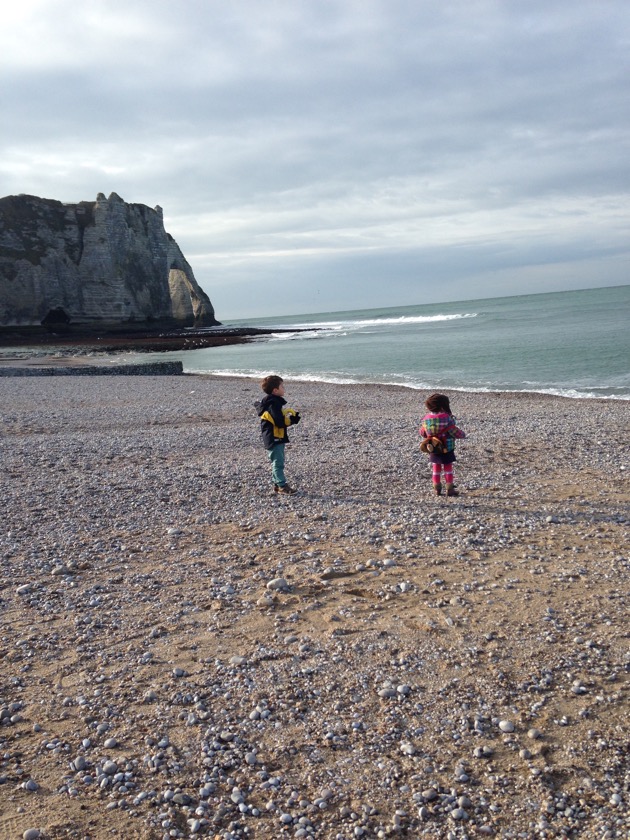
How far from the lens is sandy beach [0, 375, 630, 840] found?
326cm

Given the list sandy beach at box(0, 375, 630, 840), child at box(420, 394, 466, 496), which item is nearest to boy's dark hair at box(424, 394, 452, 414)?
child at box(420, 394, 466, 496)

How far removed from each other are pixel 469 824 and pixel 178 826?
1.48 m

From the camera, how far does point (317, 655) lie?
15.3ft

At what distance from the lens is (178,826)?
3146 mm

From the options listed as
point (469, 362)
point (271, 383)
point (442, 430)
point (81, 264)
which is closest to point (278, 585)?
point (442, 430)

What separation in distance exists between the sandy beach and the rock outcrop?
2690 inches

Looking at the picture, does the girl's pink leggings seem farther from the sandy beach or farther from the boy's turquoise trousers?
the boy's turquoise trousers

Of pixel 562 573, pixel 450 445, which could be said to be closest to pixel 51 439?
pixel 450 445

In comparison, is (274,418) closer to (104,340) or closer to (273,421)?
(273,421)

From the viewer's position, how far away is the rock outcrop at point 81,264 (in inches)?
2776

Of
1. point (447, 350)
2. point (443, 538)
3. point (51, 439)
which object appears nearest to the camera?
point (443, 538)

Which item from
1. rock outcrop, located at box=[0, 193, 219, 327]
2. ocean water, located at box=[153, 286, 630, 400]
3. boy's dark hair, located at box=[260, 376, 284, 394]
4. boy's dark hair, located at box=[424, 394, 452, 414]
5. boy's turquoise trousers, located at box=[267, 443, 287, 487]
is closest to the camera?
boy's dark hair, located at box=[424, 394, 452, 414]

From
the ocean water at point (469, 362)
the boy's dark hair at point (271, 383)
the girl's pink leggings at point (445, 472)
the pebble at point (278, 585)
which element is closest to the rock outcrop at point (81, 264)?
the ocean water at point (469, 362)

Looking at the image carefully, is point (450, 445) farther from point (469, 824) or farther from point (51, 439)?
point (51, 439)
